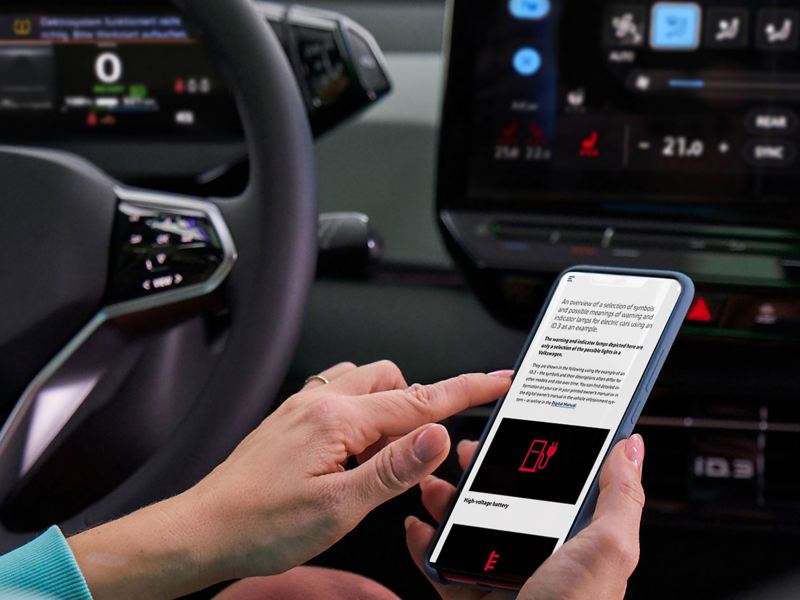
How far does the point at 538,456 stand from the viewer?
0.65 m

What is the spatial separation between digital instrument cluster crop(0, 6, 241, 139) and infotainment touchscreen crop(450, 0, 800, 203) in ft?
0.70

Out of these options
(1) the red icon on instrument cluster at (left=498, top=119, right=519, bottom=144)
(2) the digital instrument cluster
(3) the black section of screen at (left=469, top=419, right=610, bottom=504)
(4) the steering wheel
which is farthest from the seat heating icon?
(2) the digital instrument cluster

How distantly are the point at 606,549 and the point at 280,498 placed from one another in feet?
0.51

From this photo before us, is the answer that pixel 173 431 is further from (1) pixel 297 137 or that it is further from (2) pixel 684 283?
(2) pixel 684 283

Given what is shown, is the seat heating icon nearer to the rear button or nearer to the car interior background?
the car interior background

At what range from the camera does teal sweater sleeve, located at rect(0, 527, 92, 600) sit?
62 cm

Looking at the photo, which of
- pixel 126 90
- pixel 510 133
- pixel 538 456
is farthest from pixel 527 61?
pixel 538 456

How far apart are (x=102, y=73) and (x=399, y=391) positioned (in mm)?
542

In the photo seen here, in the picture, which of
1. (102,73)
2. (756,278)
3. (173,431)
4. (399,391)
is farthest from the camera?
(102,73)

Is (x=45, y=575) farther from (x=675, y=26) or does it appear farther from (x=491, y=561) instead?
(x=675, y=26)

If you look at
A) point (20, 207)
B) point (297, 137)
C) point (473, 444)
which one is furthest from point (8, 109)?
point (473, 444)

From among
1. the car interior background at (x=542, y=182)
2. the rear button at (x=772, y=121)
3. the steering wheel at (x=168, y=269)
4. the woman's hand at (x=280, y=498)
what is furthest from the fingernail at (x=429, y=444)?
the rear button at (x=772, y=121)

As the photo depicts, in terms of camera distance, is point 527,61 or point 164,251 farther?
point 527,61

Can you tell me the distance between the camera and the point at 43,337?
2.56ft
